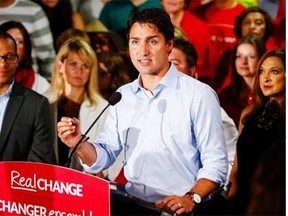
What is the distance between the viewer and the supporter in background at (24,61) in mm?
3688

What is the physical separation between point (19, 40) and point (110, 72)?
0.56 m

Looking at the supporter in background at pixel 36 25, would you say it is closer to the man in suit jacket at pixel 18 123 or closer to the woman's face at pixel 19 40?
the woman's face at pixel 19 40

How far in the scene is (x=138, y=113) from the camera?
2990mm

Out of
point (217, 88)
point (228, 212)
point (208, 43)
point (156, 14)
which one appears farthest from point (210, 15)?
point (228, 212)

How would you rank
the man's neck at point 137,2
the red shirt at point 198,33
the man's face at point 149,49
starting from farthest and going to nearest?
the man's neck at point 137,2, the red shirt at point 198,33, the man's face at point 149,49

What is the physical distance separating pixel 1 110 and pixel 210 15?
3.96 feet

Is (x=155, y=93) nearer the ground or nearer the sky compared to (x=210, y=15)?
nearer the ground

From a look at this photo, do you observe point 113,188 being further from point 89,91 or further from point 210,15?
point 210,15

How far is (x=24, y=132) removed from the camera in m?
3.52

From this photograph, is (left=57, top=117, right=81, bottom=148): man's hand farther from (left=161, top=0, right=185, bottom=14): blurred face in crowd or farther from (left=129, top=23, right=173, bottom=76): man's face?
(left=161, top=0, right=185, bottom=14): blurred face in crowd

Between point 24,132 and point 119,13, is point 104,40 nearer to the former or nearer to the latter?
point 119,13

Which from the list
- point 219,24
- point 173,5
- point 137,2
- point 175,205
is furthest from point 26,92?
point 175,205

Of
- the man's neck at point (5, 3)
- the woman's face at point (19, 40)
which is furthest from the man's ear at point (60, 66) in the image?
the man's neck at point (5, 3)

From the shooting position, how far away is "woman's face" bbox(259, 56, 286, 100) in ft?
10.3
